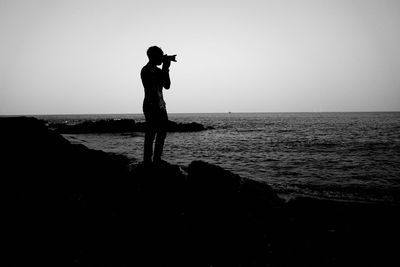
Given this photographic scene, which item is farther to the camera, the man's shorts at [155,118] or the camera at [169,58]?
the man's shorts at [155,118]

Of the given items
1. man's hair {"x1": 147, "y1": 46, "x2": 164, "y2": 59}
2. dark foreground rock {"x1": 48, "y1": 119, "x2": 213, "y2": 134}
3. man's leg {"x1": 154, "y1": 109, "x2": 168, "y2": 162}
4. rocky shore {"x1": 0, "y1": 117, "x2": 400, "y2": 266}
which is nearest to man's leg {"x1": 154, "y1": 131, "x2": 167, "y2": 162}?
man's leg {"x1": 154, "y1": 109, "x2": 168, "y2": 162}

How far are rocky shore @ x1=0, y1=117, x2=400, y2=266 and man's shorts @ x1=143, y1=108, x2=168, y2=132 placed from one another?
3.11 feet

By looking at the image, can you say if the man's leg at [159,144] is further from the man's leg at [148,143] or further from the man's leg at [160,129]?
the man's leg at [148,143]

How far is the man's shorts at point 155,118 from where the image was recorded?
545 centimetres

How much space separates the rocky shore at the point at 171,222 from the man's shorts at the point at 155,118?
947 millimetres

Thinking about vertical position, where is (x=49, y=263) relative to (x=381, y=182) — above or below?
above

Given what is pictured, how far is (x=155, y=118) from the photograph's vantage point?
5.48 meters

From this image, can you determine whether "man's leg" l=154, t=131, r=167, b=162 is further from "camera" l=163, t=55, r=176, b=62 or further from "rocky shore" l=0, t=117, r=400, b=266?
"camera" l=163, t=55, r=176, b=62

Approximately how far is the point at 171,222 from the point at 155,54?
354cm

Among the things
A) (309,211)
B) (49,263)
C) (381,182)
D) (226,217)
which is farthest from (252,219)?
(381,182)

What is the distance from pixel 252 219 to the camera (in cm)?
462

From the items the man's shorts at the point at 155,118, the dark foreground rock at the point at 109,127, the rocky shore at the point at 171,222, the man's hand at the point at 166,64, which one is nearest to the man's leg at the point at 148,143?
the man's shorts at the point at 155,118

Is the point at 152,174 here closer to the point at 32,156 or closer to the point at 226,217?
the point at 226,217

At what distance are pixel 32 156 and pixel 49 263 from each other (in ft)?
17.1
